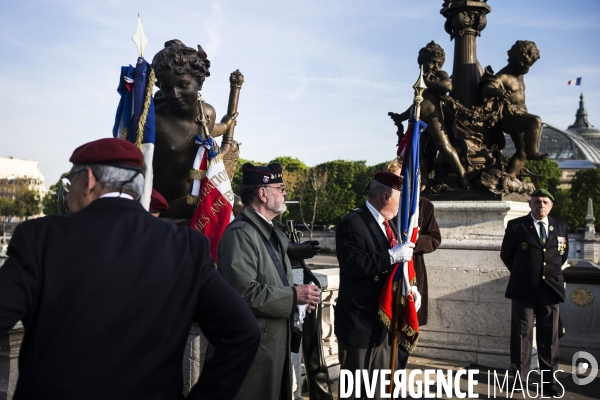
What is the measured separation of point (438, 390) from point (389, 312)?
7.62ft

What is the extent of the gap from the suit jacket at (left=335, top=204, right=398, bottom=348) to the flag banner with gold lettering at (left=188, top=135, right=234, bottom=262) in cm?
87

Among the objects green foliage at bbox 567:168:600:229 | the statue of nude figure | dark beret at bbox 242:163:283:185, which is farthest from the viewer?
green foliage at bbox 567:168:600:229

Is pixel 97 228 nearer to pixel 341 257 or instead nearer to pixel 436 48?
→ pixel 341 257

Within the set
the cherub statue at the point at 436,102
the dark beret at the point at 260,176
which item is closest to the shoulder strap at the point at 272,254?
the dark beret at the point at 260,176

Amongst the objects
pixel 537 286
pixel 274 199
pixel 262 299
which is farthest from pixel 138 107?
pixel 537 286

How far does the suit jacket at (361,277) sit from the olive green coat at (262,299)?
0.87 metres

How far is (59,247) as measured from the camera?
1.97 meters

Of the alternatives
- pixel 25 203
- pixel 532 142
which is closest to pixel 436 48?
pixel 532 142

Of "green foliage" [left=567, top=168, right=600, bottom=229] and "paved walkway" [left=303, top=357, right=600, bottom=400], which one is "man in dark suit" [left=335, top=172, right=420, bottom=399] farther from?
"green foliage" [left=567, top=168, right=600, bottom=229]

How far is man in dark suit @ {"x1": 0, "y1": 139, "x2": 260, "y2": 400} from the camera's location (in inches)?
76.7

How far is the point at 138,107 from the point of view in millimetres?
3730

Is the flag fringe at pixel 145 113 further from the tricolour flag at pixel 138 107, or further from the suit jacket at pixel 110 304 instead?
the suit jacket at pixel 110 304

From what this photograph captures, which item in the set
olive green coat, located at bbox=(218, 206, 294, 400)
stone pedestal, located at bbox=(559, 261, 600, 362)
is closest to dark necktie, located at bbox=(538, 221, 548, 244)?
stone pedestal, located at bbox=(559, 261, 600, 362)

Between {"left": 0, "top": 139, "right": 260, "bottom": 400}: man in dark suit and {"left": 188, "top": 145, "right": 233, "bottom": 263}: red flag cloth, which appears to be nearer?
{"left": 0, "top": 139, "right": 260, "bottom": 400}: man in dark suit
